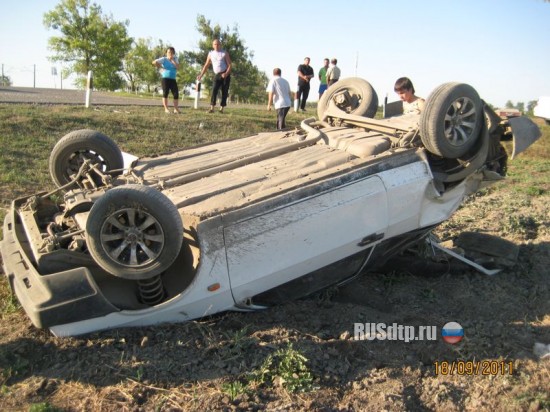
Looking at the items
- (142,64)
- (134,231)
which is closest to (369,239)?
(134,231)

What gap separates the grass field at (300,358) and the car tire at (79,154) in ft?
3.62

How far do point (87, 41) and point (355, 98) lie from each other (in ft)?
111

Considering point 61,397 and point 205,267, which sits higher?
point 205,267

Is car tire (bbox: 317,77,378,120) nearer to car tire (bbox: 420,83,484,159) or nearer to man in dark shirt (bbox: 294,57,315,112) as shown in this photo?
car tire (bbox: 420,83,484,159)

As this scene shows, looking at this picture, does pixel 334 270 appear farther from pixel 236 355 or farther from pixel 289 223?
pixel 236 355

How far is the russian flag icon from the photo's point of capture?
389cm

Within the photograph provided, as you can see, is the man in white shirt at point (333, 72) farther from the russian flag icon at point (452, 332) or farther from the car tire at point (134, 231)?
the car tire at point (134, 231)

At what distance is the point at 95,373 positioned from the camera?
3141 mm

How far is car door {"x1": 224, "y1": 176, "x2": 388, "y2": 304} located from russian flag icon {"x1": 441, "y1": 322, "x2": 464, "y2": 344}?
0.94 metres

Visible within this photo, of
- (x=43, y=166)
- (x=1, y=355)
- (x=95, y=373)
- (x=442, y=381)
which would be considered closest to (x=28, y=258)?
(x=1, y=355)

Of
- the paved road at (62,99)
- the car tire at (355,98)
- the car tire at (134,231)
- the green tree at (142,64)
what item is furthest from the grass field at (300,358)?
the green tree at (142,64)

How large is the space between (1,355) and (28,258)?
2.17 feet

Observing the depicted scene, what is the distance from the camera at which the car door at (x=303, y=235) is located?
11.4 feet
